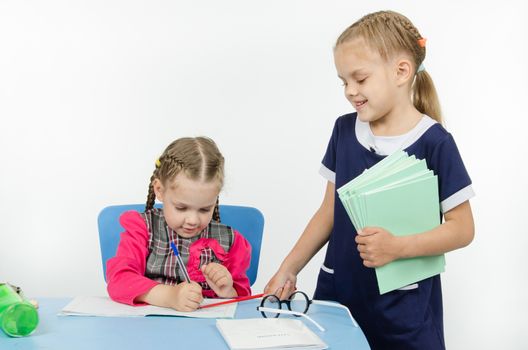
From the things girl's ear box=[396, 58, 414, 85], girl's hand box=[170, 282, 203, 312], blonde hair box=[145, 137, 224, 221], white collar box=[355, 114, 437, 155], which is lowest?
girl's hand box=[170, 282, 203, 312]

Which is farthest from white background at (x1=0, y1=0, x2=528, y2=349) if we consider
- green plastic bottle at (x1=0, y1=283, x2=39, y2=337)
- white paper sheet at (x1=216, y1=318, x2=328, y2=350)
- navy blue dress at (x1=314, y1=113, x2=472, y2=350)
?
green plastic bottle at (x1=0, y1=283, x2=39, y2=337)

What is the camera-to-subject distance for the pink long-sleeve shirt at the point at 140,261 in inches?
67.9

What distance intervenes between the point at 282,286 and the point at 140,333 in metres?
0.51

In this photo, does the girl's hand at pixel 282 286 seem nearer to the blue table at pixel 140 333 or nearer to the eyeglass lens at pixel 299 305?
the eyeglass lens at pixel 299 305

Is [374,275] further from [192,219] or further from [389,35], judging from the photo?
[389,35]

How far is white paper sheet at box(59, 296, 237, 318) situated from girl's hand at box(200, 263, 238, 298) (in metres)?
0.11

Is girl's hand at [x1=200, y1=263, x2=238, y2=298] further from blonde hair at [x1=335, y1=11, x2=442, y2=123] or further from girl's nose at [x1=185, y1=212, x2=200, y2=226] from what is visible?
blonde hair at [x1=335, y1=11, x2=442, y2=123]

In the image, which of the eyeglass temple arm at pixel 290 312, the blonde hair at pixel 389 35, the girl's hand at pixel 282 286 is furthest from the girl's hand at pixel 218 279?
the blonde hair at pixel 389 35

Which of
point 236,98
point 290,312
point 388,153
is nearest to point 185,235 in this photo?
point 290,312

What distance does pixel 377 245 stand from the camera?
1.64 m

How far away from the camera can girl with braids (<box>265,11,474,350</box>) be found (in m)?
1.78

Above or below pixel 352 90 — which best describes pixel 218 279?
below

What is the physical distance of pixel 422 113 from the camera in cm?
197

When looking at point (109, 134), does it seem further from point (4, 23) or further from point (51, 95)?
point (4, 23)
